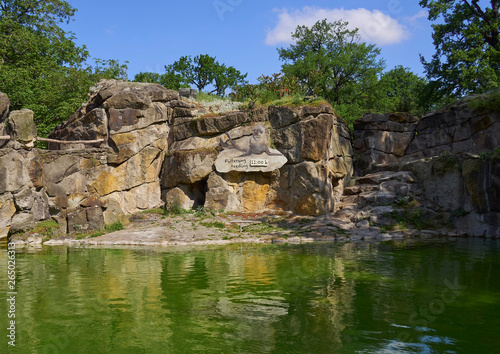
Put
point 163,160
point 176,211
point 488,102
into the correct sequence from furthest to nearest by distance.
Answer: point 163,160, point 488,102, point 176,211

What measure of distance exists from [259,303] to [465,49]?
2606cm

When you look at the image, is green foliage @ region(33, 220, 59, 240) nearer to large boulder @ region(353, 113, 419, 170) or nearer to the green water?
the green water

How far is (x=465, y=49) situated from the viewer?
26.0 metres

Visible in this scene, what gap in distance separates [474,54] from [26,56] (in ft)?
93.2

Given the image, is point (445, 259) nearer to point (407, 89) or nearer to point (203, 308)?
point (203, 308)

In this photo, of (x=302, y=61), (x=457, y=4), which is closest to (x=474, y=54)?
(x=457, y=4)

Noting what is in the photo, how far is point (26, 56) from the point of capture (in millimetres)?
26453

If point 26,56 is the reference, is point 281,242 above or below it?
below

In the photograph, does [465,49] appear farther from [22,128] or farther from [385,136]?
[22,128]

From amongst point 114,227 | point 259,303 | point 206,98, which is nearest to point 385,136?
point 206,98

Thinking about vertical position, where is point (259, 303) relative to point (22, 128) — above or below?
below

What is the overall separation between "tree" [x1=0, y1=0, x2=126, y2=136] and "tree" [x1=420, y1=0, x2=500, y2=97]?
24.0 m

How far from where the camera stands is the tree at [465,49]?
2280 centimetres

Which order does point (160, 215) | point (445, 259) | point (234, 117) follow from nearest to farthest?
point (445, 259), point (160, 215), point (234, 117)
